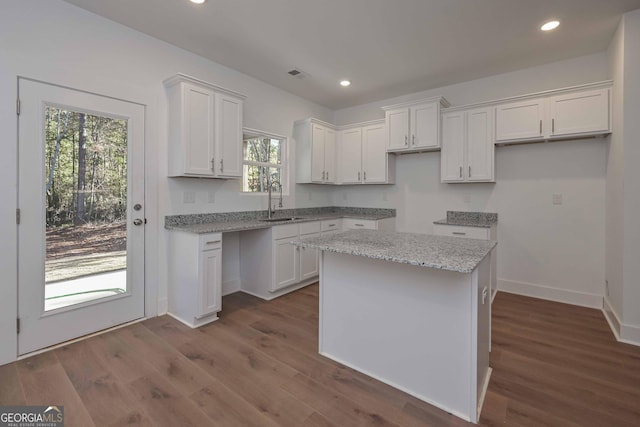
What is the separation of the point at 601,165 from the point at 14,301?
18.0ft

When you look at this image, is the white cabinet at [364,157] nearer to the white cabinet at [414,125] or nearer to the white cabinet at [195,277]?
the white cabinet at [414,125]

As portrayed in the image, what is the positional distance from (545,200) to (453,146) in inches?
47.9

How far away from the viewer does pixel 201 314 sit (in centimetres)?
269

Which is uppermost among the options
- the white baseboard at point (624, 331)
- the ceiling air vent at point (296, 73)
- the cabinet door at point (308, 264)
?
the ceiling air vent at point (296, 73)

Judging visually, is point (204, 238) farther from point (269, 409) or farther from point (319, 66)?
point (319, 66)

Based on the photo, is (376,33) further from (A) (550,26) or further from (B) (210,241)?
(B) (210,241)

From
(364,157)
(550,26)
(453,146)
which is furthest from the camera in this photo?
(364,157)

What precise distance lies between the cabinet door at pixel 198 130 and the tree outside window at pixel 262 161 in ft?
2.69

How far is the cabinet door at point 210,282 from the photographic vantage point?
2699 millimetres

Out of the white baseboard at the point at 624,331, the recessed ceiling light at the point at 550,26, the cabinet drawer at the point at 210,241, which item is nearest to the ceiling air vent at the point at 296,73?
the cabinet drawer at the point at 210,241

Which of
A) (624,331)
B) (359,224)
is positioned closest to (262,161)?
(359,224)

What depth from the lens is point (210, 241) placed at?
108 inches

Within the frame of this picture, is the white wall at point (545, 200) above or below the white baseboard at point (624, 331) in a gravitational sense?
above

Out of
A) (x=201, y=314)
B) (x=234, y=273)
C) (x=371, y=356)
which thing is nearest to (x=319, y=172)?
(x=234, y=273)
